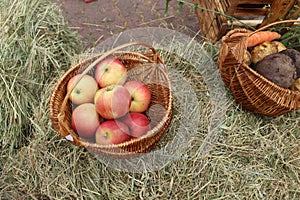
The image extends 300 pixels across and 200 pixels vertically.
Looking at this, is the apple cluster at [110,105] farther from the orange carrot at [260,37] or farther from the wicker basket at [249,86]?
the orange carrot at [260,37]

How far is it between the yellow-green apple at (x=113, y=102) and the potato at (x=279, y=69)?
0.76m

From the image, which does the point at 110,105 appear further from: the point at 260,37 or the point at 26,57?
the point at 260,37

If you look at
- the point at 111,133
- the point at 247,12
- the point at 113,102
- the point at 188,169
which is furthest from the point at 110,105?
the point at 247,12

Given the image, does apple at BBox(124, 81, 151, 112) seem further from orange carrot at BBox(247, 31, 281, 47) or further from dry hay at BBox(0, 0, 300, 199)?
orange carrot at BBox(247, 31, 281, 47)

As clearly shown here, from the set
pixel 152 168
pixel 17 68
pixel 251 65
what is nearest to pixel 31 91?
pixel 17 68

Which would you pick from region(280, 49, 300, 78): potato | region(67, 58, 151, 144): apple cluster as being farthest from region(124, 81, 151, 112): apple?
region(280, 49, 300, 78): potato

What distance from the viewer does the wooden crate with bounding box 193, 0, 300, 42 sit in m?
2.03

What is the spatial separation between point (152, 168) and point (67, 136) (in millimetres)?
490

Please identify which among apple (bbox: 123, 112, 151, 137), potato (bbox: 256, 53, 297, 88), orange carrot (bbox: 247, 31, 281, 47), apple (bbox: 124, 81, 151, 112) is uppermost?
orange carrot (bbox: 247, 31, 281, 47)

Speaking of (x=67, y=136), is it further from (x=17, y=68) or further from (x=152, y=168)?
(x=17, y=68)

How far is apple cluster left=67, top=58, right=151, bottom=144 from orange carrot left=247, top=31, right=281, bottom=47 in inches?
27.2

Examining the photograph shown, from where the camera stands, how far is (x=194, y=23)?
2.79 m

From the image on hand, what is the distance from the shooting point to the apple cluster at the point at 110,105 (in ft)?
5.16

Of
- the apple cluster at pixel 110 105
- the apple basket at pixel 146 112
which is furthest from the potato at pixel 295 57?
the apple cluster at pixel 110 105
